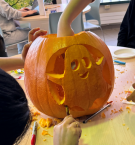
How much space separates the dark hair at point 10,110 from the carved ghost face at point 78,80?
193mm

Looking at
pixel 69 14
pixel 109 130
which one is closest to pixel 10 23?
pixel 69 14

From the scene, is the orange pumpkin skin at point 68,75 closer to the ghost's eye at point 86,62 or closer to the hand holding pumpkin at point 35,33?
the ghost's eye at point 86,62

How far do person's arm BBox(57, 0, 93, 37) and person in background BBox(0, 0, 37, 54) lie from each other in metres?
2.20

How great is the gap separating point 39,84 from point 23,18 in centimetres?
226

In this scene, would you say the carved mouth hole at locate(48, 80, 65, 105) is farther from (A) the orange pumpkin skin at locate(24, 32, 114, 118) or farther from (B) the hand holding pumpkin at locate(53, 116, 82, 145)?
(B) the hand holding pumpkin at locate(53, 116, 82, 145)

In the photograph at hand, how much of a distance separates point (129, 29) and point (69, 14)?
3.97 feet

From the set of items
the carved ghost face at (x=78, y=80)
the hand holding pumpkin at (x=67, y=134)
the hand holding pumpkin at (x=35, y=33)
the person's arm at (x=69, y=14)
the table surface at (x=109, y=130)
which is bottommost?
the table surface at (x=109, y=130)

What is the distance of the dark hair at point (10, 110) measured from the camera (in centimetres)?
37

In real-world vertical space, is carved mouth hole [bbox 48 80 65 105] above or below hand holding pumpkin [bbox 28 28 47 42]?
below

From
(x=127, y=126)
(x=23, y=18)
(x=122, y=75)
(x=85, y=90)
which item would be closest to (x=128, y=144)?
(x=127, y=126)

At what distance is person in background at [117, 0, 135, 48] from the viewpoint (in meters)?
1.59

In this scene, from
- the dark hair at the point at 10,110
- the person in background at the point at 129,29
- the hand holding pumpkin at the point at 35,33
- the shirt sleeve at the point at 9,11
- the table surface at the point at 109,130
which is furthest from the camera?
the shirt sleeve at the point at 9,11

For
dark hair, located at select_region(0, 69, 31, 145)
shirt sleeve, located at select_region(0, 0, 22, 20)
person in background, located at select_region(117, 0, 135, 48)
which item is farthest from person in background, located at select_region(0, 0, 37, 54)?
dark hair, located at select_region(0, 69, 31, 145)

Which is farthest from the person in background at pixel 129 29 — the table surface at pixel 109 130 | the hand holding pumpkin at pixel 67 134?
the hand holding pumpkin at pixel 67 134
